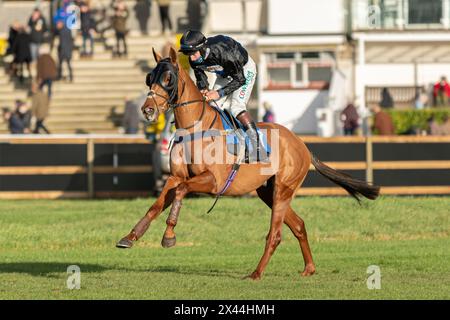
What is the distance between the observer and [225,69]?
52.8ft

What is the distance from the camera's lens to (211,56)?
15727mm

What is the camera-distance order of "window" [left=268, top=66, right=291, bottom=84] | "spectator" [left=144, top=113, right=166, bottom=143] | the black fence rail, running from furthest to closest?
1. "window" [left=268, top=66, right=291, bottom=84]
2. "spectator" [left=144, top=113, right=166, bottom=143]
3. the black fence rail

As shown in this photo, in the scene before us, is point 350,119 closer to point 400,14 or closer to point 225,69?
point 400,14

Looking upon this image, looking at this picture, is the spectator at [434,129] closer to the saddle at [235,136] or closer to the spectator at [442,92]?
the spectator at [442,92]

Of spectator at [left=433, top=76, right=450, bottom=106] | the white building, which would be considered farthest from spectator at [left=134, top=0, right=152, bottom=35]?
spectator at [left=433, top=76, right=450, bottom=106]

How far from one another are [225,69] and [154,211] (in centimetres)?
193

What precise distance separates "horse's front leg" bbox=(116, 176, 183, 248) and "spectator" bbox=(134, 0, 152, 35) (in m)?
24.3

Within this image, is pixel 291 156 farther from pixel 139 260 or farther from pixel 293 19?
pixel 293 19

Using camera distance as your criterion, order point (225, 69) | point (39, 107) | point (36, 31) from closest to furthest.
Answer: point (225, 69)
point (39, 107)
point (36, 31)

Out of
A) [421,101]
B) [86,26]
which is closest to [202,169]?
[86,26]

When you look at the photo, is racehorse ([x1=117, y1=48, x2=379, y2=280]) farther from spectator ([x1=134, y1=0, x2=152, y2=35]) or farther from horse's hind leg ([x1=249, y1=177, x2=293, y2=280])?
spectator ([x1=134, y1=0, x2=152, y2=35])

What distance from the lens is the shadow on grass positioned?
16.9 meters

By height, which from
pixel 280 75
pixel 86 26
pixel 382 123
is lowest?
pixel 382 123
